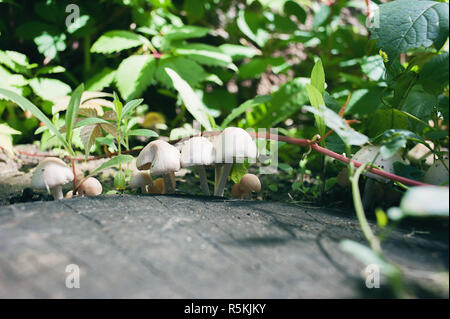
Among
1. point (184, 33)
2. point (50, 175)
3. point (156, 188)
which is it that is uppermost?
point (184, 33)

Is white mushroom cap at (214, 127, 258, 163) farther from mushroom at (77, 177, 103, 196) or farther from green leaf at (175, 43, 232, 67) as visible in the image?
green leaf at (175, 43, 232, 67)

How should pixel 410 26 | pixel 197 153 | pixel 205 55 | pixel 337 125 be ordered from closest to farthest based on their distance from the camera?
pixel 337 125 → pixel 410 26 → pixel 197 153 → pixel 205 55

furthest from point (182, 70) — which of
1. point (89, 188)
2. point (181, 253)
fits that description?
point (181, 253)

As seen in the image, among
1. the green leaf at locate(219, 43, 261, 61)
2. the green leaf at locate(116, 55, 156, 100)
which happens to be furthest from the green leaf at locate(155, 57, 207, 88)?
the green leaf at locate(219, 43, 261, 61)

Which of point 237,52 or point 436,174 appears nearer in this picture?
point 436,174

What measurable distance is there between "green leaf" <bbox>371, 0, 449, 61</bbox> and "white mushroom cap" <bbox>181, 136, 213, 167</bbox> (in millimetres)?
632

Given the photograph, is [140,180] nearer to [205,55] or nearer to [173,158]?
[173,158]

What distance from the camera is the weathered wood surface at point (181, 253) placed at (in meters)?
0.71

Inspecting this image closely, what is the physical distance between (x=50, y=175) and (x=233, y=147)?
583 millimetres

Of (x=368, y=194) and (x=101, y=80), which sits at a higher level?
(x=101, y=80)

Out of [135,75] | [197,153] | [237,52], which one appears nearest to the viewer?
[197,153]

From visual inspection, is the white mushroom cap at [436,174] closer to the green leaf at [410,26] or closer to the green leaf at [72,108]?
the green leaf at [410,26]

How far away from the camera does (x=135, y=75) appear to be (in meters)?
1.96
